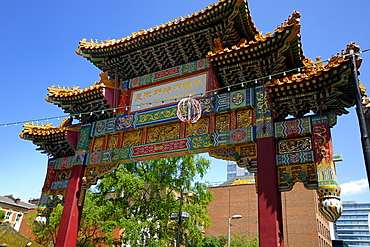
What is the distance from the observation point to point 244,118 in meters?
9.53

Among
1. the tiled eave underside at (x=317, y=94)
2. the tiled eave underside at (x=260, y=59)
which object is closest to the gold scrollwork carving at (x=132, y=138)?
the tiled eave underside at (x=260, y=59)

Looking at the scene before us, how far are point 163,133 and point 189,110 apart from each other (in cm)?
134

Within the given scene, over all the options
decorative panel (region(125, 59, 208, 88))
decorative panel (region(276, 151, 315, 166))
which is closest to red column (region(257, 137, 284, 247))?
decorative panel (region(276, 151, 315, 166))

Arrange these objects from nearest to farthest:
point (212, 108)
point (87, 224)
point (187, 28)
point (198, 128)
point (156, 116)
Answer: point (212, 108) → point (198, 128) → point (187, 28) → point (156, 116) → point (87, 224)

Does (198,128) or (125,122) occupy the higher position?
(125,122)

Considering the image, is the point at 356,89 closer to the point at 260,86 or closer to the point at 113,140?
the point at 260,86

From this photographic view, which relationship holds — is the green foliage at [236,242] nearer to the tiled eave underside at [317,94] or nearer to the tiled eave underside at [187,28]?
the tiled eave underside at [187,28]

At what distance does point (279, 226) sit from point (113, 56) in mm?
8663

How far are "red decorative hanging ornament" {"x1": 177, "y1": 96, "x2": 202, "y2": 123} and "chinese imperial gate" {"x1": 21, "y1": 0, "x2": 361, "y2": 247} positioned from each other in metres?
0.19

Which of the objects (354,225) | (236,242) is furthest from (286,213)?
(354,225)

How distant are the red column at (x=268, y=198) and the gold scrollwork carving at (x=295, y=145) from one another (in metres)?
0.34

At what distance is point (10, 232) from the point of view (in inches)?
402

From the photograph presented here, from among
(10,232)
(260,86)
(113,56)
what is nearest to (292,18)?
(260,86)

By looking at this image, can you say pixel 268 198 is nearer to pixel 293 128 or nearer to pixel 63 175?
pixel 293 128
